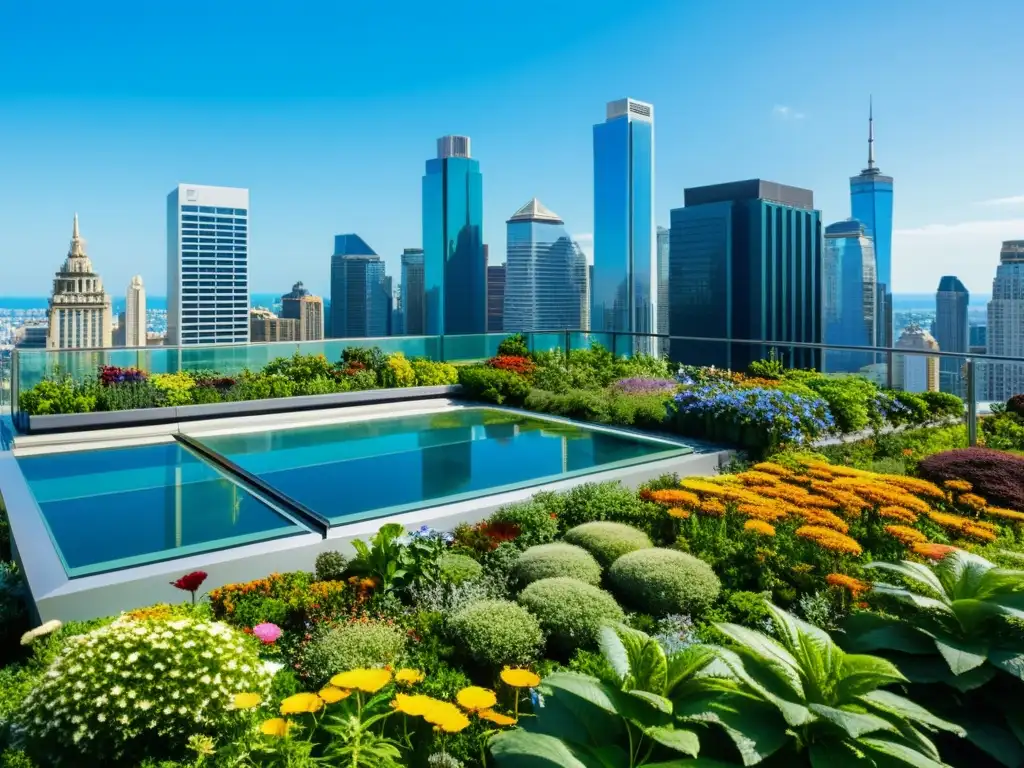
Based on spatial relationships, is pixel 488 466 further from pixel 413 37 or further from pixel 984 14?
pixel 413 37

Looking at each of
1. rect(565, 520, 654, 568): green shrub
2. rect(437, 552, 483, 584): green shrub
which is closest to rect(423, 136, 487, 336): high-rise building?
rect(565, 520, 654, 568): green shrub

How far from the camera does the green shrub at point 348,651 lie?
2.98 metres

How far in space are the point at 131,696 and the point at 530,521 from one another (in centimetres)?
289

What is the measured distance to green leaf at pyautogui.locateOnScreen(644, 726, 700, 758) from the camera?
6.38 ft

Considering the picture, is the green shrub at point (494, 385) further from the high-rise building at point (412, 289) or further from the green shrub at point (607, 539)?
the high-rise building at point (412, 289)

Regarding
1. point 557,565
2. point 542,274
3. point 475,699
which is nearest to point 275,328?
point 542,274

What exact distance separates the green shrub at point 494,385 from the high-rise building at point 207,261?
48890mm

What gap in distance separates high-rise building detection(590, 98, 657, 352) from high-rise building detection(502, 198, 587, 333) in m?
5.96

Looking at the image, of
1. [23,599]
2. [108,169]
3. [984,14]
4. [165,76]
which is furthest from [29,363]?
[108,169]

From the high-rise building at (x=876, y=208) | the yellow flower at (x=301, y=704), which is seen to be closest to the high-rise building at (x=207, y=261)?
the high-rise building at (x=876, y=208)

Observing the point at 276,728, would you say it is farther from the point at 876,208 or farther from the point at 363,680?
the point at 876,208

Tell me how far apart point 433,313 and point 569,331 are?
46.7 m

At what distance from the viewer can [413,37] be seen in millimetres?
22656

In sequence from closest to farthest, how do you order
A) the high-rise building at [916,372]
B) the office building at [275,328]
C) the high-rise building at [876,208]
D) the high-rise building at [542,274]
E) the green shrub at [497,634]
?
the green shrub at [497,634] < the high-rise building at [916,372] < the office building at [275,328] < the high-rise building at [542,274] < the high-rise building at [876,208]
